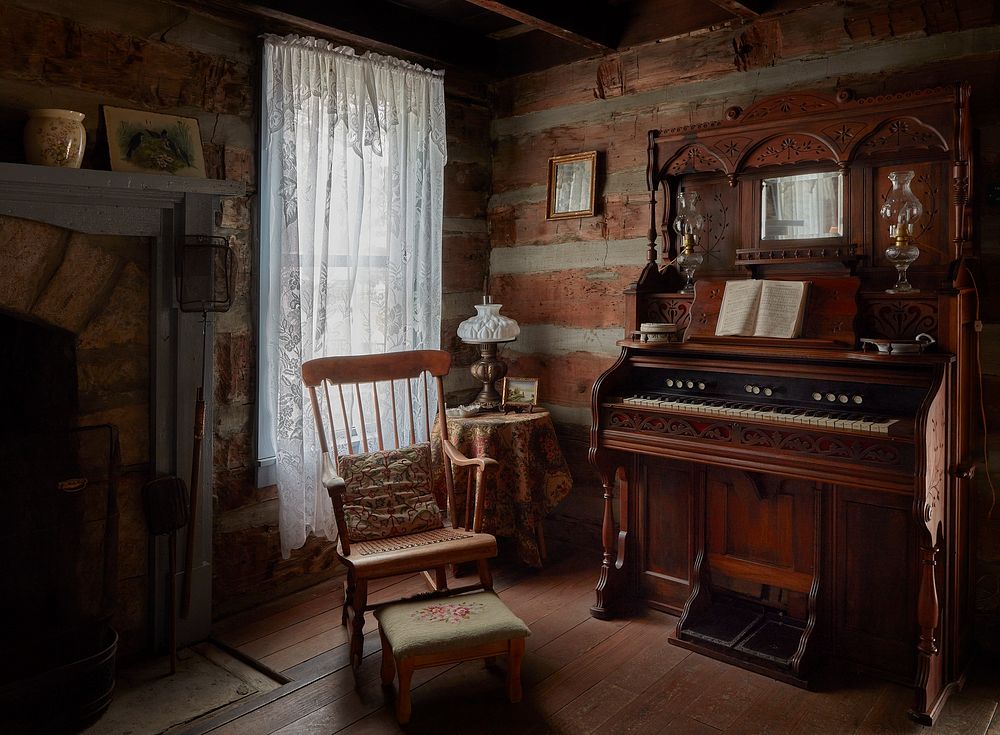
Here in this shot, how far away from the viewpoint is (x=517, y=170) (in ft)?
14.1

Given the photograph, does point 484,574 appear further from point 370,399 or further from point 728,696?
point 370,399

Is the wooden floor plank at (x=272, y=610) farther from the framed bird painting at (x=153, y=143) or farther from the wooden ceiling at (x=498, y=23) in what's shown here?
the wooden ceiling at (x=498, y=23)

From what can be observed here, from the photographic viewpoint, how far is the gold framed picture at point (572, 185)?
3922 millimetres

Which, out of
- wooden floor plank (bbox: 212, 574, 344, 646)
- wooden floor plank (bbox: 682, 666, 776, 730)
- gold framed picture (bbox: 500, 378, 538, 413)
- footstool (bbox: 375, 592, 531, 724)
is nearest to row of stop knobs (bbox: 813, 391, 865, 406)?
wooden floor plank (bbox: 682, 666, 776, 730)

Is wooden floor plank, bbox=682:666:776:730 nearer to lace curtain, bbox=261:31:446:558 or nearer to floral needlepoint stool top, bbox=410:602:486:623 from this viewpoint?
floral needlepoint stool top, bbox=410:602:486:623

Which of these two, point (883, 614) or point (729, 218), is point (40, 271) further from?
point (883, 614)

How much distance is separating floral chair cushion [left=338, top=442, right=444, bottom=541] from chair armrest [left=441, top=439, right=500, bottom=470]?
5.0 inches

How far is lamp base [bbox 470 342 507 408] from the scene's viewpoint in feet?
12.7

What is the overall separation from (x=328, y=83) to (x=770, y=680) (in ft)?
9.81

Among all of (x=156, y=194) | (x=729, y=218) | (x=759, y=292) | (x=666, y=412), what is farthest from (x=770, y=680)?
(x=156, y=194)

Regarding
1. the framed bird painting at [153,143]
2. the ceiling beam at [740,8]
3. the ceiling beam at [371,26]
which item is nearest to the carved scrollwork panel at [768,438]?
the ceiling beam at [740,8]

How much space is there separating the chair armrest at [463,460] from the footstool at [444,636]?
1.72 ft

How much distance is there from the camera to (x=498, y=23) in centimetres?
394

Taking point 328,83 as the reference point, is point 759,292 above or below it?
→ below
